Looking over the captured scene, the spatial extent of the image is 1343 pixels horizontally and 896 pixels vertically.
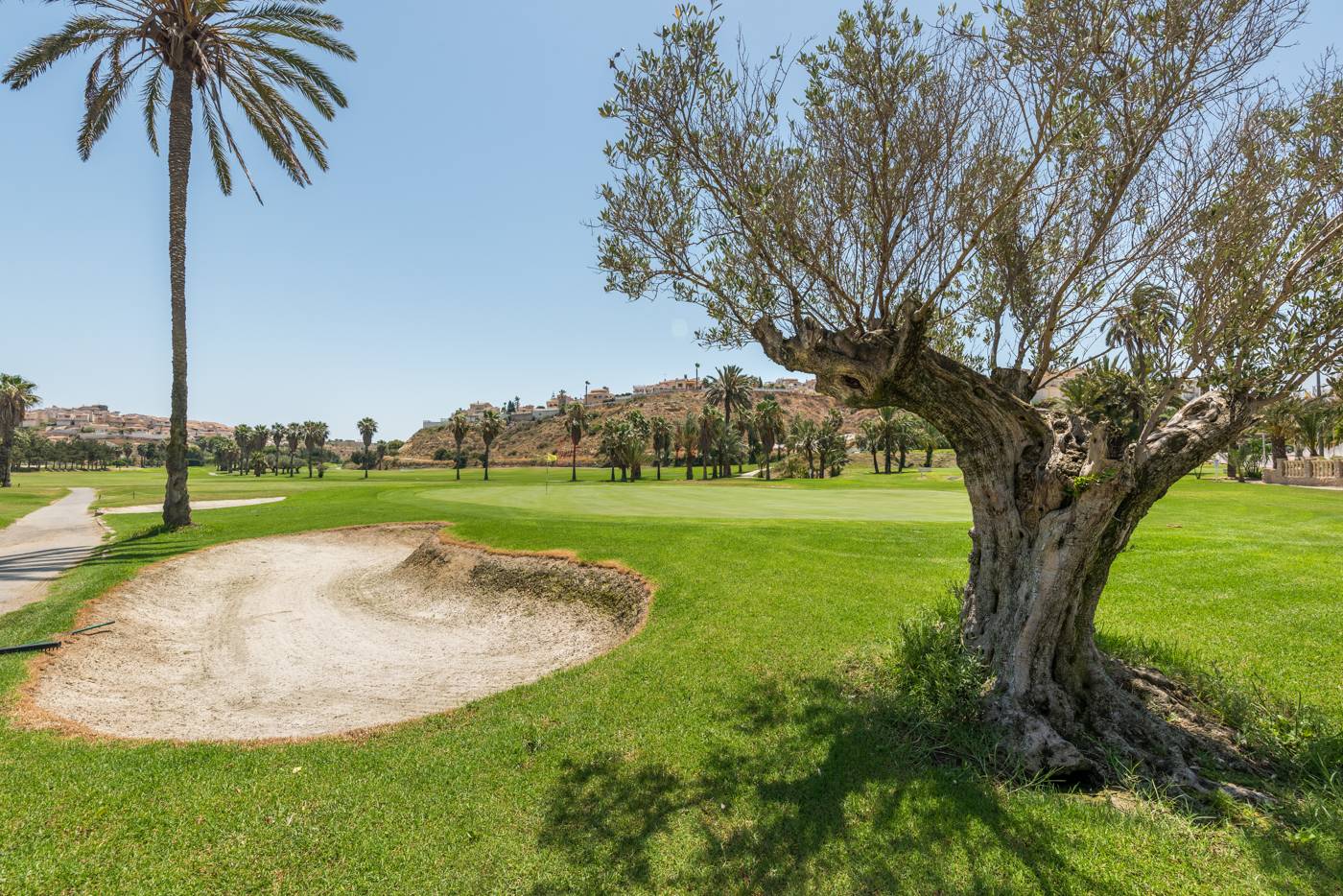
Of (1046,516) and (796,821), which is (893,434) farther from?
(796,821)

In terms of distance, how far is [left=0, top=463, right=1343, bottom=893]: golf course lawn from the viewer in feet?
16.3

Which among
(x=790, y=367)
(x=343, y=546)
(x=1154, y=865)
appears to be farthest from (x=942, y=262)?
(x=343, y=546)

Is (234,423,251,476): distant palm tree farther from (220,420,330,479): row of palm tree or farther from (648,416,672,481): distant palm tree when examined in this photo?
(648,416,672,481): distant palm tree

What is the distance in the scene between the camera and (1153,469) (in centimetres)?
670

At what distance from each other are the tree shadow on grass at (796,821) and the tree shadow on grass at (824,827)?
13mm

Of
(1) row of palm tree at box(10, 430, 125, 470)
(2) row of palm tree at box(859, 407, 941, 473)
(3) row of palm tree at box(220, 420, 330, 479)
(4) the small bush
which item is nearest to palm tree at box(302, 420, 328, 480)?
(3) row of palm tree at box(220, 420, 330, 479)

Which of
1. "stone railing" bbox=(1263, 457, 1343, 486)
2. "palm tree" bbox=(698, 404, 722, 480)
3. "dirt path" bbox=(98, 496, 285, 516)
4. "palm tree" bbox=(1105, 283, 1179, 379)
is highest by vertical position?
"palm tree" bbox=(698, 404, 722, 480)

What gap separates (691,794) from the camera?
6266 millimetres

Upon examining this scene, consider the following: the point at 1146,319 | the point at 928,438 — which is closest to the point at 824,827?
the point at 1146,319

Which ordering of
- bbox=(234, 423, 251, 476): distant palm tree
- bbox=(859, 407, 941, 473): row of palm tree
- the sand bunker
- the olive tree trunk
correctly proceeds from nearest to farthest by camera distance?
the olive tree trunk → the sand bunker → bbox=(859, 407, 941, 473): row of palm tree → bbox=(234, 423, 251, 476): distant palm tree

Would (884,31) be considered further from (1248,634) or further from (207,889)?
(1248,634)

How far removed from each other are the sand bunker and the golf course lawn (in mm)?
1166

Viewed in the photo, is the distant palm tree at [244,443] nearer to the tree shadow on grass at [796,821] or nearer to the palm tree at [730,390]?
the palm tree at [730,390]

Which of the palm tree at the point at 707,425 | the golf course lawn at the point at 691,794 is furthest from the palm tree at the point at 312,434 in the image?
the golf course lawn at the point at 691,794
